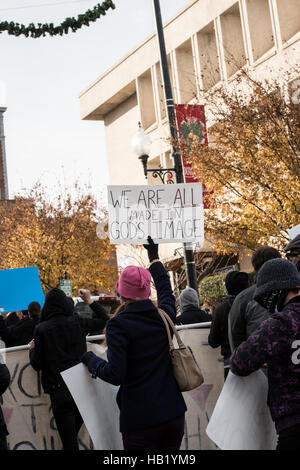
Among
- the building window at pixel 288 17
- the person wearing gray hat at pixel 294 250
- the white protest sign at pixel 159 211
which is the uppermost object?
the building window at pixel 288 17

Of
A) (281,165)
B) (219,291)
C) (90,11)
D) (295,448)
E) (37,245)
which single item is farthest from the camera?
(37,245)

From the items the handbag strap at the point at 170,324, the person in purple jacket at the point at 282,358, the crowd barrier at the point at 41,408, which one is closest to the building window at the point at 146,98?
the crowd barrier at the point at 41,408

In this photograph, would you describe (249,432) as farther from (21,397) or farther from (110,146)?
(110,146)

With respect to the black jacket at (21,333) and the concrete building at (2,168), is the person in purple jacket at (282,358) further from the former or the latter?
the concrete building at (2,168)

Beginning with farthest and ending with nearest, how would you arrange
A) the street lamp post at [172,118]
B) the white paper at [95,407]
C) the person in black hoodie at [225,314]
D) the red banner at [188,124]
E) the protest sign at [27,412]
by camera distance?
1. the red banner at [188,124]
2. the street lamp post at [172,118]
3. the protest sign at [27,412]
4. the person in black hoodie at [225,314]
5. the white paper at [95,407]

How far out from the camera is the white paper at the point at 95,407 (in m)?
5.37

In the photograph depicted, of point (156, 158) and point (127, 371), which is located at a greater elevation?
point (156, 158)

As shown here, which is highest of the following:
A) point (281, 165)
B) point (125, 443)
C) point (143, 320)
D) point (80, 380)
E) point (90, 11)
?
point (90, 11)

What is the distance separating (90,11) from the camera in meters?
10.1

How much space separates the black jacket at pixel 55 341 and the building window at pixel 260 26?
963 inches

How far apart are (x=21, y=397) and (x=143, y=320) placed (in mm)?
2755

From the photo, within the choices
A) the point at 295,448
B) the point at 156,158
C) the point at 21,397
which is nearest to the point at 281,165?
the point at 21,397

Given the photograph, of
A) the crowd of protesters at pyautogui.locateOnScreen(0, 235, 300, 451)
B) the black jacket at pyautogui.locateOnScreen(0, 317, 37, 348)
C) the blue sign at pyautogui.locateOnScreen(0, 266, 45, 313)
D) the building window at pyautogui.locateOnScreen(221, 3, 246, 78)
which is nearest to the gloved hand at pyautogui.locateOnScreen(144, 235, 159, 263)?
the crowd of protesters at pyautogui.locateOnScreen(0, 235, 300, 451)

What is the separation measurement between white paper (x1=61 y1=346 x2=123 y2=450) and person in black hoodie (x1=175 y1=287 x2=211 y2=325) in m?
2.44
